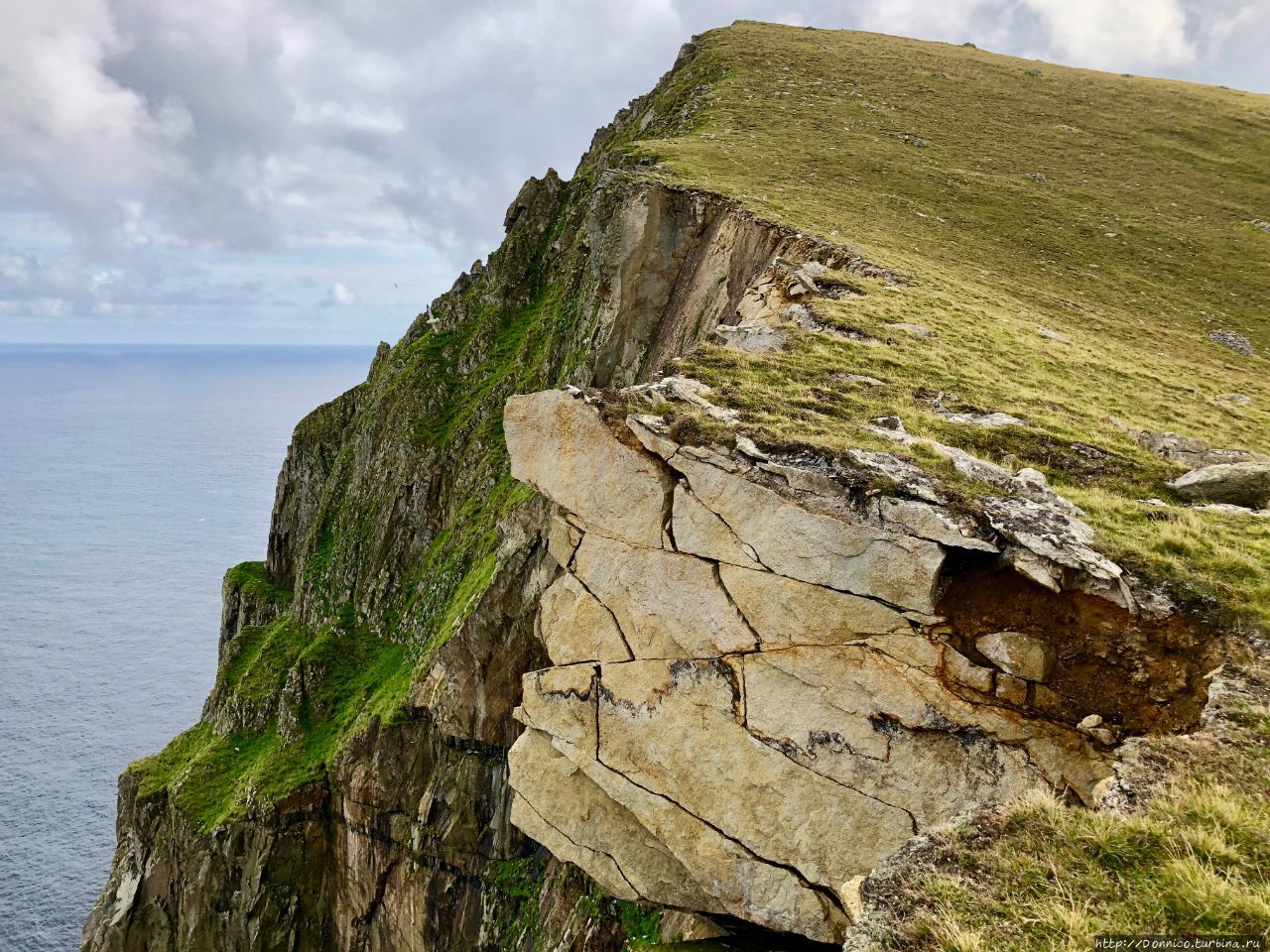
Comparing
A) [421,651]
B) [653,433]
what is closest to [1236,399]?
[653,433]

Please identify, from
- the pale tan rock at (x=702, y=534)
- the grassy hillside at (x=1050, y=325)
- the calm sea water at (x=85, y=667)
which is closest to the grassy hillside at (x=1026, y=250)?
the grassy hillside at (x=1050, y=325)

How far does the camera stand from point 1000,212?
41188 millimetres

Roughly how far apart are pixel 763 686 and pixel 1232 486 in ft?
36.2

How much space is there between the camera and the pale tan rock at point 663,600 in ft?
44.5

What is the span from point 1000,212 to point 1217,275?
11.2 m

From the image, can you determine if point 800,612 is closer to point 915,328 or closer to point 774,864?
point 774,864

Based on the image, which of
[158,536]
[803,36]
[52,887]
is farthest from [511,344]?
[158,536]

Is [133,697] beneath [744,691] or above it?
beneath

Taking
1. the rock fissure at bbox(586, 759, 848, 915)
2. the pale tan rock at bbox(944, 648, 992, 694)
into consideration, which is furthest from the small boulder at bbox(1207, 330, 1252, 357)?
the rock fissure at bbox(586, 759, 848, 915)

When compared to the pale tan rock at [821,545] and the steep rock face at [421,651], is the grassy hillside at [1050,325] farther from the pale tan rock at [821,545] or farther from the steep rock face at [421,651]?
the steep rock face at [421,651]

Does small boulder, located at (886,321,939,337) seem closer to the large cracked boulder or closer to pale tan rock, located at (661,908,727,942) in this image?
the large cracked boulder

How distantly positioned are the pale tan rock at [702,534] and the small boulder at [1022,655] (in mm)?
4079

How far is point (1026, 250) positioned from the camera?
122ft

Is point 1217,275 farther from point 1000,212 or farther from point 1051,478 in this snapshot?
point 1051,478
